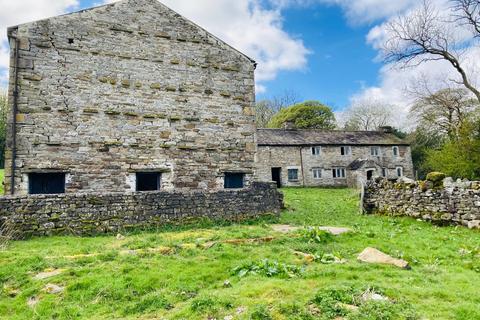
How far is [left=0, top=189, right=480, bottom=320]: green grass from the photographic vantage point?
462 centimetres

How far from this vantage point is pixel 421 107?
3044 centimetres

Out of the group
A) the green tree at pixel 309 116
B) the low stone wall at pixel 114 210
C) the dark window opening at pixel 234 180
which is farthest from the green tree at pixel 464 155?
the green tree at pixel 309 116

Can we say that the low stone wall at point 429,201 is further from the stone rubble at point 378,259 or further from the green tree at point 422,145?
the green tree at point 422,145

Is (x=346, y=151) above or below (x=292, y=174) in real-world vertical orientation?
above

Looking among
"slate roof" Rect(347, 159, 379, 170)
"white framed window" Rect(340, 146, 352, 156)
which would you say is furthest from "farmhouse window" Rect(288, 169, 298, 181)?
"slate roof" Rect(347, 159, 379, 170)

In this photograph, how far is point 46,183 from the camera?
1285 centimetres

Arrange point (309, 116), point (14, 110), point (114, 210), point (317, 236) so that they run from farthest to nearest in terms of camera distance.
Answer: point (309, 116) < point (14, 110) < point (114, 210) < point (317, 236)

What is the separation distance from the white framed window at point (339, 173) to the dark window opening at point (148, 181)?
896 inches

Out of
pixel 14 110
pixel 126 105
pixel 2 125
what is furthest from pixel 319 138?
pixel 2 125

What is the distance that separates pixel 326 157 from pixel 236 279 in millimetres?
28735

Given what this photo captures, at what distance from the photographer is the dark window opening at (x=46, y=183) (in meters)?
12.6

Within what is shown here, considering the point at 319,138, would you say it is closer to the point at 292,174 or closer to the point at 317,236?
the point at 292,174

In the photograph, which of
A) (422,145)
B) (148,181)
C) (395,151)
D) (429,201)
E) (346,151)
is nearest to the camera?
(429,201)

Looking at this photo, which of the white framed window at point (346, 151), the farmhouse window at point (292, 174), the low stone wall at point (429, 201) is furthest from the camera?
the white framed window at point (346, 151)
